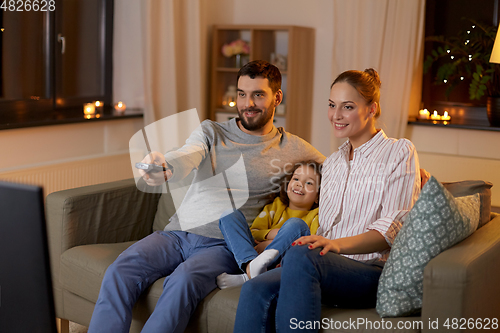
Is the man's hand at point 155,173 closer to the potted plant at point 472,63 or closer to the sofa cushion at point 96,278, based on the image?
the sofa cushion at point 96,278

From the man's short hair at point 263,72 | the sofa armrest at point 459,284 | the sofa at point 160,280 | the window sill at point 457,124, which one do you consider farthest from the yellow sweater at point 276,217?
the window sill at point 457,124

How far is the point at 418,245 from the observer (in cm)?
141

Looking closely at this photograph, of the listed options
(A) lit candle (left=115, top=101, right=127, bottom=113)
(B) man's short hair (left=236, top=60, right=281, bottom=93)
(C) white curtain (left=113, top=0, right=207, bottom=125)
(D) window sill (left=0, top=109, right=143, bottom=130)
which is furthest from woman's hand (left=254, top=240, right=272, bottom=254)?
(A) lit candle (left=115, top=101, right=127, bottom=113)

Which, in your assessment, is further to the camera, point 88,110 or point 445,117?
point 445,117

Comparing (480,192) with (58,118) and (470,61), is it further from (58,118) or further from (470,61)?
(58,118)

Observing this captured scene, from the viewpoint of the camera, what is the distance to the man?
160 centimetres

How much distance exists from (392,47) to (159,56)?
5.43ft

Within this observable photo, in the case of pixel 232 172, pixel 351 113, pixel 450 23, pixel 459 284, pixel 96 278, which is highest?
pixel 450 23

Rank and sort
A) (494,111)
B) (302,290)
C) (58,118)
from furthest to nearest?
(494,111) → (58,118) → (302,290)

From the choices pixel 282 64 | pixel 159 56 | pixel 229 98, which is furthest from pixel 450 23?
pixel 159 56

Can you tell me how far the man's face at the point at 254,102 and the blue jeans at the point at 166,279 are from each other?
1.66 feet

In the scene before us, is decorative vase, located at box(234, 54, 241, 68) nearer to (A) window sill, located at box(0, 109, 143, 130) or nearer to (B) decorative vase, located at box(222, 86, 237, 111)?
(B) decorative vase, located at box(222, 86, 237, 111)

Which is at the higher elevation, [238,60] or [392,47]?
[392,47]

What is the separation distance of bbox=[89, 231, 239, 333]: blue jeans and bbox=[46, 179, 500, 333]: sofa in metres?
0.06
